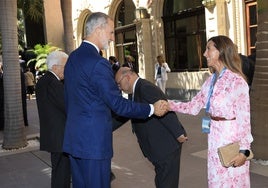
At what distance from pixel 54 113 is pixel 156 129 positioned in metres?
1.36

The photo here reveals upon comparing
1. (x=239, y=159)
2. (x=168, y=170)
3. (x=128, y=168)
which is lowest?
(x=128, y=168)

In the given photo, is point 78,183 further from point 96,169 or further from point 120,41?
point 120,41

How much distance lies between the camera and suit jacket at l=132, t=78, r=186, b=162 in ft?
11.2

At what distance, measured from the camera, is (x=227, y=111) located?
2.90 m

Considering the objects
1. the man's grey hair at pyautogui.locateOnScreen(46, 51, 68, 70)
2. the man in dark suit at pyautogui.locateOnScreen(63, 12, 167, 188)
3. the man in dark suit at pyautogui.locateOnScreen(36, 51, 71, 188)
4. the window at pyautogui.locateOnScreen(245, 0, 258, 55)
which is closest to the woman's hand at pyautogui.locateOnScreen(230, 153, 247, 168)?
the man in dark suit at pyautogui.locateOnScreen(63, 12, 167, 188)

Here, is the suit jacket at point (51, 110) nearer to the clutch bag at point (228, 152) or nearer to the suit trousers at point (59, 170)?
the suit trousers at point (59, 170)

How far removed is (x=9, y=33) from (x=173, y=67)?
29.7ft

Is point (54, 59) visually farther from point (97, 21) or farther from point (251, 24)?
point (251, 24)

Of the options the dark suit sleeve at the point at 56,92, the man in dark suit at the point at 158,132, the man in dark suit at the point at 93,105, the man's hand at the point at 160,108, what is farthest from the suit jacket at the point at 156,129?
the dark suit sleeve at the point at 56,92

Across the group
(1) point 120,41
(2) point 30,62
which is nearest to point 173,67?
→ (1) point 120,41

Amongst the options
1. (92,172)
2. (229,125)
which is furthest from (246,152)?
(92,172)

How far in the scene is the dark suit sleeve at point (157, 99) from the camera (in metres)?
3.39

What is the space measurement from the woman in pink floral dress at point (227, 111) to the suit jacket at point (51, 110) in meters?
1.77

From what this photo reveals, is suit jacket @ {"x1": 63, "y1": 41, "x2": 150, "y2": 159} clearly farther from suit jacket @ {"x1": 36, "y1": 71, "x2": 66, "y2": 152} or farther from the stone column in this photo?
the stone column
